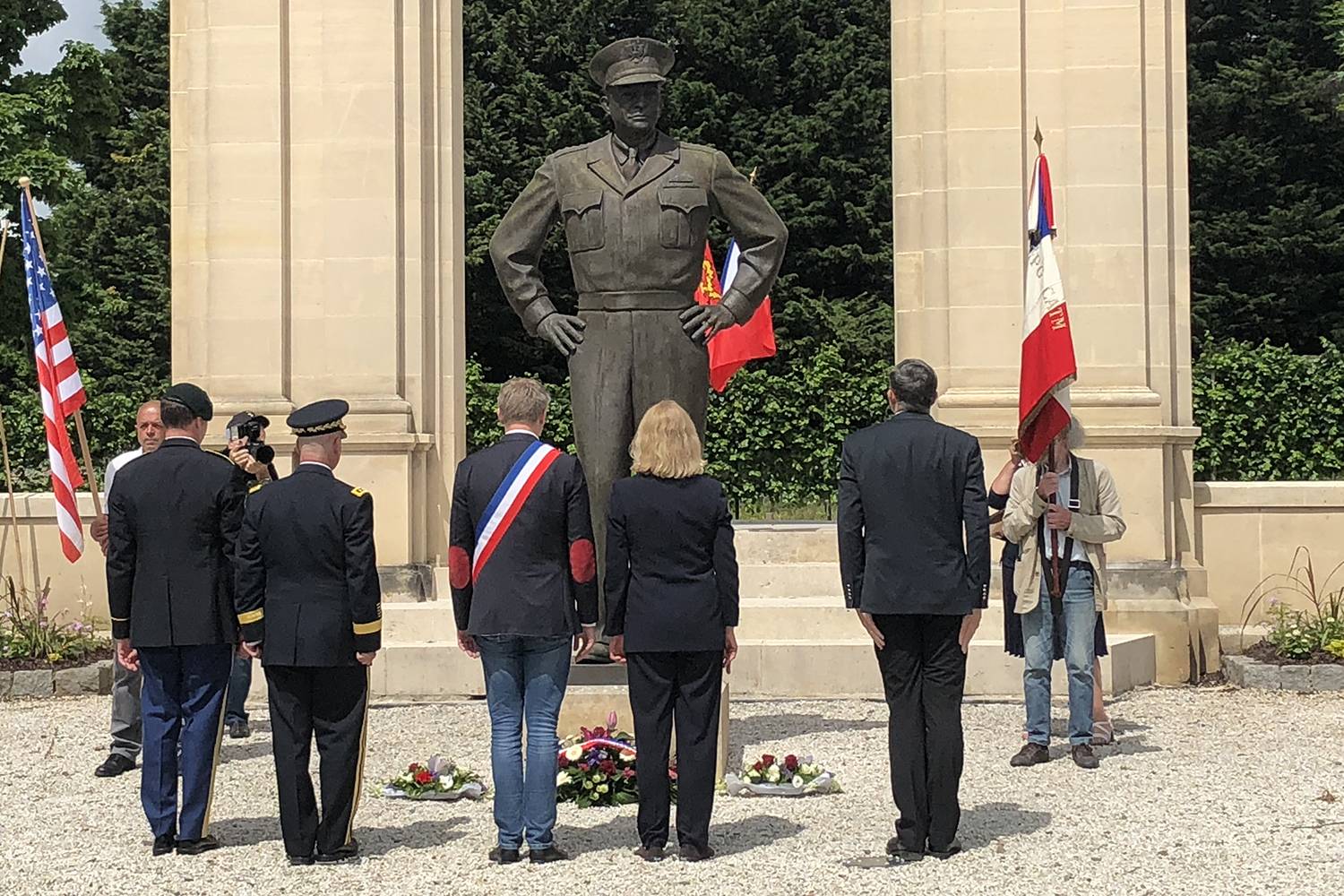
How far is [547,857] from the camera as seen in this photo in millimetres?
Result: 6609

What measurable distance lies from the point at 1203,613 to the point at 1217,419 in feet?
30.3

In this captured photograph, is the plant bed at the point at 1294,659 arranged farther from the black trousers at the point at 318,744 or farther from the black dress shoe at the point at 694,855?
the black trousers at the point at 318,744

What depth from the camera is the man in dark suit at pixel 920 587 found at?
6.65m

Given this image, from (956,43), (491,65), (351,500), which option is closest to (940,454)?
(351,500)

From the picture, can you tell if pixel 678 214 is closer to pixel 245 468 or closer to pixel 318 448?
pixel 318 448

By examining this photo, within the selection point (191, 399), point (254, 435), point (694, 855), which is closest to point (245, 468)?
point (254, 435)

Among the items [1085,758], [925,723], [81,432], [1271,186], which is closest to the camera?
[925,723]

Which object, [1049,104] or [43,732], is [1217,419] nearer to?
[1049,104]

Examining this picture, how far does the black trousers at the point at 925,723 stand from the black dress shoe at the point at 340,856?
6.73 ft

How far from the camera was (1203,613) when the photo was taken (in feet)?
39.4

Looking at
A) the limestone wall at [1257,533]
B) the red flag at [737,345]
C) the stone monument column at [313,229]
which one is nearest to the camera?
the limestone wall at [1257,533]

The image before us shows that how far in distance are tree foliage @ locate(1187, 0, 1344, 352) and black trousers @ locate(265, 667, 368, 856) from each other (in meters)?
25.0

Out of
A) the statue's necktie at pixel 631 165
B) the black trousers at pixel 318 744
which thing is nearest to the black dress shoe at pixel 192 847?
the black trousers at pixel 318 744

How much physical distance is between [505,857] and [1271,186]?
27121 mm
